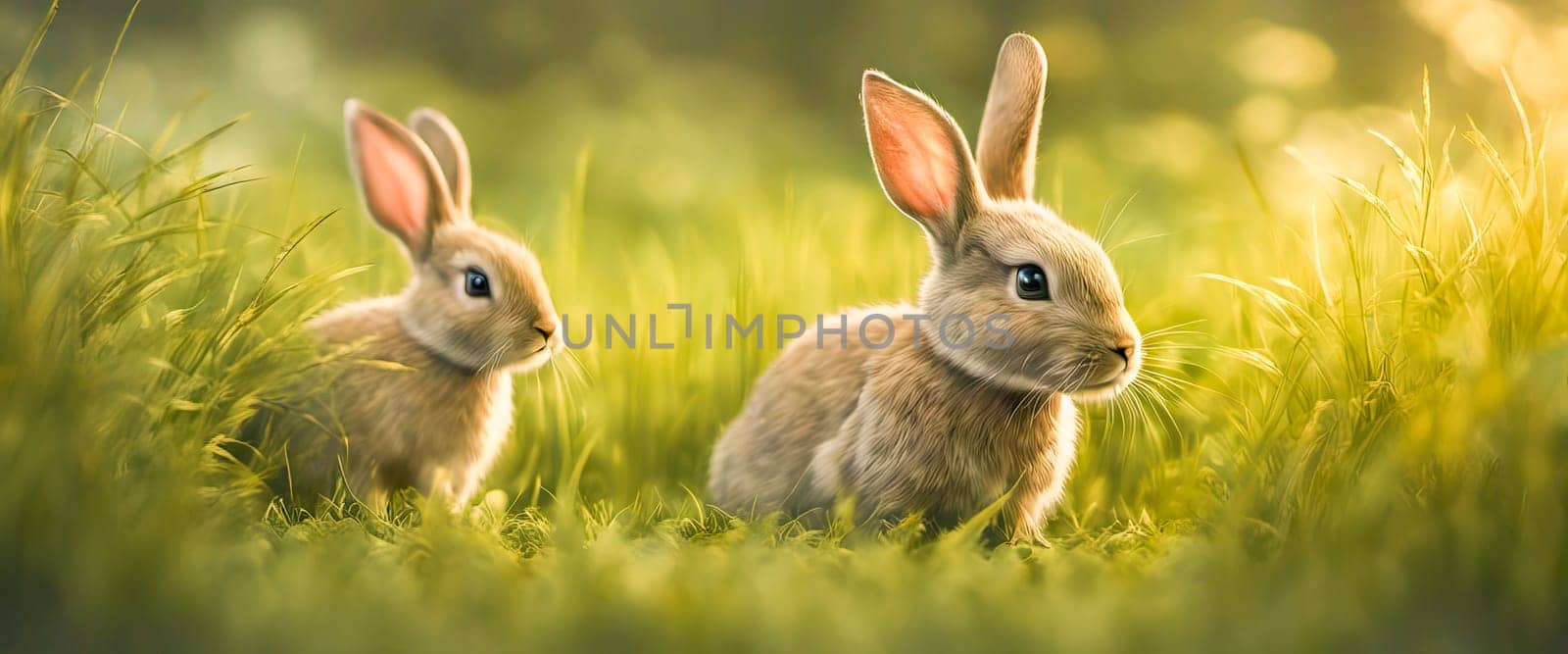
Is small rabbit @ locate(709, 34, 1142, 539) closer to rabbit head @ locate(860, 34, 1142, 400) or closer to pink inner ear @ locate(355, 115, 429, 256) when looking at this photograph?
rabbit head @ locate(860, 34, 1142, 400)

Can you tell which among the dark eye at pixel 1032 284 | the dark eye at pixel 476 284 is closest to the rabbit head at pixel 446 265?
the dark eye at pixel 476 284

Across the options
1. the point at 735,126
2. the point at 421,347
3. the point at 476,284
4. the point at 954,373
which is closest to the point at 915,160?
the point at 954,373

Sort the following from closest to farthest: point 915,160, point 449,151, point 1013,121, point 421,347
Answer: point 915,160 < point 1013,121 < point 421,347 < point 449,151

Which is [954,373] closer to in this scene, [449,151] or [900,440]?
[900,440]

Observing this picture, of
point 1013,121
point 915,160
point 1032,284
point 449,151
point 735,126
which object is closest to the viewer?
point 1032,284

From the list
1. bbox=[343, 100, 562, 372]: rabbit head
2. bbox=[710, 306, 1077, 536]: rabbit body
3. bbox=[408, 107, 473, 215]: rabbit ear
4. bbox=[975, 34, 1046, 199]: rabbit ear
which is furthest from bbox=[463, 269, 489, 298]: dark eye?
bbox=[975, 34, 1046, 199]: rabbit ear

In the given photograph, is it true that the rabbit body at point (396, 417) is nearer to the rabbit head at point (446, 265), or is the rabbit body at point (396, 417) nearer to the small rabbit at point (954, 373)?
the rabbit head at point (446, 265)

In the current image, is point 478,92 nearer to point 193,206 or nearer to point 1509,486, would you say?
point 193,206
